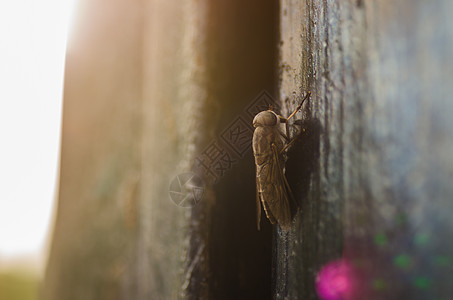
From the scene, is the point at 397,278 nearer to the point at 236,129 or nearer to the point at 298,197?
the point at 298,197

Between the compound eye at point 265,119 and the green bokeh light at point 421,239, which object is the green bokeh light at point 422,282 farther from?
the compound eye at point 265,119

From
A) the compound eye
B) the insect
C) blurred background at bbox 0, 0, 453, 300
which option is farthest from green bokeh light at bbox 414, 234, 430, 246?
the compound eye

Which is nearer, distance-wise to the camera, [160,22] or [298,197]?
[298,197]

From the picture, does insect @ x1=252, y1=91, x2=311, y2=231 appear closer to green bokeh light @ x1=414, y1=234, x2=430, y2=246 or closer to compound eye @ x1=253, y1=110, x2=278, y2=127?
compound eye @ x1=253, y1=110, x2=278, y2=127

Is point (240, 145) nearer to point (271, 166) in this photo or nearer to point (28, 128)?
point (271, 166)

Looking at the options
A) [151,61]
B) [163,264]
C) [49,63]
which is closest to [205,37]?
[151,61]

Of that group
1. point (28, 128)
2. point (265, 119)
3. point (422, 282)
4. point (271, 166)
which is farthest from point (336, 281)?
point (28, 128)

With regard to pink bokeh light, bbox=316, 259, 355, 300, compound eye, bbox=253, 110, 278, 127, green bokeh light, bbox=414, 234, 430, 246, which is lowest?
pink bokeh light, bbox=316, 259, 355, 300
